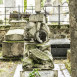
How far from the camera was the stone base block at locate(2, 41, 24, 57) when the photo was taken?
6.18 m

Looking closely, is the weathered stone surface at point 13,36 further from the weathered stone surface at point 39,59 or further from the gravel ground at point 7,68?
the weathered stone surface at point 39,59

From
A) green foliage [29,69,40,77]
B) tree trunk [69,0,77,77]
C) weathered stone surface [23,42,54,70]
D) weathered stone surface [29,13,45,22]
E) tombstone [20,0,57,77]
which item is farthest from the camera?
weathered stone surface [29,13,45,22]

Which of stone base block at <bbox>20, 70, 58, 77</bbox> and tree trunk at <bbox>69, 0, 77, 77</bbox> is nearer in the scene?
tree trunk at <bbox>69, 0, 77, 77</bbox>

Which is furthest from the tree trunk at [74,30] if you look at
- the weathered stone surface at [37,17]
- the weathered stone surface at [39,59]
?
the weathered stone surface at [37,17]

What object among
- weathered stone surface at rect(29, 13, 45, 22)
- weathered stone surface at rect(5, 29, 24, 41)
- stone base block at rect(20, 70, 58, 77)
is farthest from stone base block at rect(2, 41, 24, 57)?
stone base block at rect(20, 70, 58, 77)

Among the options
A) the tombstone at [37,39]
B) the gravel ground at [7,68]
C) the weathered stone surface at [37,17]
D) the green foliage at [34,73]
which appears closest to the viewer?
the green foliage at [34,73]

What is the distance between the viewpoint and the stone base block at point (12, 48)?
6184 mm

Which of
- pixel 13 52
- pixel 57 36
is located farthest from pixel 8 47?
pixel 57 36

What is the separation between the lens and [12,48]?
6.20 m

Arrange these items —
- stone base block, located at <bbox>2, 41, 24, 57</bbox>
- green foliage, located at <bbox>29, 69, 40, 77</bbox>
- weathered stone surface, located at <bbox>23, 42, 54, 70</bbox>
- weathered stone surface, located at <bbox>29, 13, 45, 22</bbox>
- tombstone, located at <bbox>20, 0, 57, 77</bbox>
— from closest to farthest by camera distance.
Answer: green foliage, located at <bbox>29, 69, 40, 77</bbox> < weathered stone surface, located at <bbox>23, 42, 54, 70</bbox> < tombstone, located at <bbox>20, 0, 57, 77</bbox> < weathered stone surface, located at <bbox>29, 13, 45, 22</bbox> < stone base block, located at <bbox>2, 41, 24, 57</bbox>

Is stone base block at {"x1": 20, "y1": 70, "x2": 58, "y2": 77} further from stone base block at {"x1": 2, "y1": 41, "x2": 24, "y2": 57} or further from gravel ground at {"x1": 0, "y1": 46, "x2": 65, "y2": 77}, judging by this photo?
stone base block at {"x1": 2, "y1": 41, "x2": 24, "y2": 57}

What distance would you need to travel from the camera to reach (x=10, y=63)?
596 cm

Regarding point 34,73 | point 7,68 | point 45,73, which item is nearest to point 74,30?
point 34,73

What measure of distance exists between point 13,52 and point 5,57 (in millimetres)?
377
